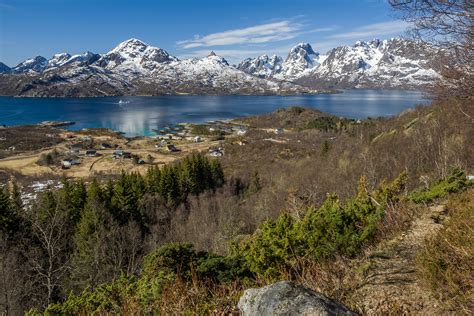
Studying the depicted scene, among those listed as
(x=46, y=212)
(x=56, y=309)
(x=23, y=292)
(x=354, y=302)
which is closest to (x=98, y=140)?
(x=46, y=212)

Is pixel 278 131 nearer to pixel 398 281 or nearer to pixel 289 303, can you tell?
pixel 398 281

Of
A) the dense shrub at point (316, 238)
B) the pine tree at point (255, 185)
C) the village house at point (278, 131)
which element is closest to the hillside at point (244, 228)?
the dense shrub at point (316, 238)

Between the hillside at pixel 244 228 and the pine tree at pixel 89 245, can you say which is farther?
the pine tree at pixel 89 245

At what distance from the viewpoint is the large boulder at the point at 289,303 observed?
3898 millimetres

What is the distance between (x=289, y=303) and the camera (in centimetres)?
402

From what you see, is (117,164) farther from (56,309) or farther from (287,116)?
(287,116)

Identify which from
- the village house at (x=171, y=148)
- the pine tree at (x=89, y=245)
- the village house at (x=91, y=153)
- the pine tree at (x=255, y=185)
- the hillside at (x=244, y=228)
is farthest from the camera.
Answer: the village house at (x=171, y=148)

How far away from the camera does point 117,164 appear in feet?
232

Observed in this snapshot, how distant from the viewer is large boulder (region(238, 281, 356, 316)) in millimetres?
3898

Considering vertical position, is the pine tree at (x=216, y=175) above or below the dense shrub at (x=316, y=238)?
below

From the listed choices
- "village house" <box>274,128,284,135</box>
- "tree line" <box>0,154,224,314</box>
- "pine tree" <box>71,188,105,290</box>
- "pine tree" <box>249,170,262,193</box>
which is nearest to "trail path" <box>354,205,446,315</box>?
"tree line" <box>0,154,224,314</box>

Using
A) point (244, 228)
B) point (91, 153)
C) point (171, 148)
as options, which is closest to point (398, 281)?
point (244, 228)

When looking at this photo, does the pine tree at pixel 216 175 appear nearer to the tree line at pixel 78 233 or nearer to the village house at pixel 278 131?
the tree line at pixel 78 233

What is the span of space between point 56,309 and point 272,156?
7154 centimetres
